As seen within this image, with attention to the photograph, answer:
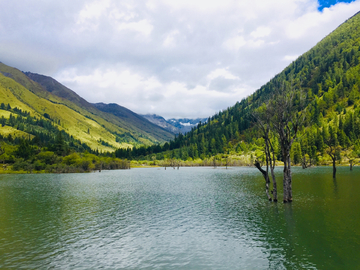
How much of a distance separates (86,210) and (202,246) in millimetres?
25702

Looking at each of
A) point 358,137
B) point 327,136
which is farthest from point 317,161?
point 358,137

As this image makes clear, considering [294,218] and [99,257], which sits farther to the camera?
[294,218]

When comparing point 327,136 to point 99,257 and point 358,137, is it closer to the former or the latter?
point 358,137

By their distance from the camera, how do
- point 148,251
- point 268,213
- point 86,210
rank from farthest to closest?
point 86,210, point 268,213, point 148,251

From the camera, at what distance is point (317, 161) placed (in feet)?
617

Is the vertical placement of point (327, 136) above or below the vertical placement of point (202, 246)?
above

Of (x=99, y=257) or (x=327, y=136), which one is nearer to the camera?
(x=99, y=257)

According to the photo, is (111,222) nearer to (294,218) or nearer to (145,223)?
(145,223)

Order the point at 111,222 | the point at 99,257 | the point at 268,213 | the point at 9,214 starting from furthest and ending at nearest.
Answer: the point at 9,214
the point at 268,213
the point at 111,222
the point at 99,257

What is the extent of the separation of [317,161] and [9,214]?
207 meters

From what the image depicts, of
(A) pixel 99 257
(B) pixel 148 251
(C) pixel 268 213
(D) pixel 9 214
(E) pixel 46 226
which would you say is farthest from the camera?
(D) pixel 9 214

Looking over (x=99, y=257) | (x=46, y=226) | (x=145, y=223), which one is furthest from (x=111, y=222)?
(x=99, y=257)

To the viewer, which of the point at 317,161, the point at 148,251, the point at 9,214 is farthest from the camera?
the point at 317,161

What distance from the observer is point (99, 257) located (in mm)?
20531
